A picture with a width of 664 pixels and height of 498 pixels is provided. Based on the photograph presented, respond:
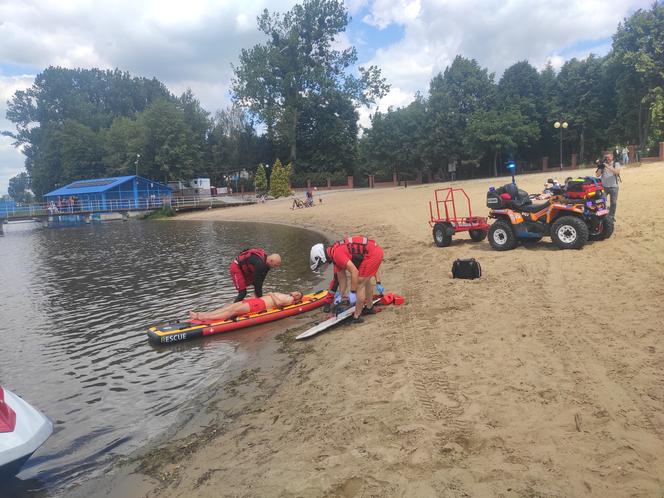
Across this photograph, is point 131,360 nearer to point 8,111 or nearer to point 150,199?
point 150,199

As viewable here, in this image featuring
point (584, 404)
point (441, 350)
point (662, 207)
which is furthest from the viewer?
point (662, 207)

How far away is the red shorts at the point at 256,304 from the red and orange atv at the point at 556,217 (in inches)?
228

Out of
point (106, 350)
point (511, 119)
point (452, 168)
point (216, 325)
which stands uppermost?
point (511, 119)

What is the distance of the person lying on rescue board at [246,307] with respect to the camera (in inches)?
343

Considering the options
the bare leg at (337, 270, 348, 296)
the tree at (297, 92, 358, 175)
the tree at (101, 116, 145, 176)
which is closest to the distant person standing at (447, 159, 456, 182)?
the tree at (297, 92, 358, 175)

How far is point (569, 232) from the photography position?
33.0 ft

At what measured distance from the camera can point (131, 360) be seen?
7.46 meters

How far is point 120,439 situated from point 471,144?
45.9 meters

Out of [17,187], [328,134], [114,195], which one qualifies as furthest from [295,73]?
[17,187]

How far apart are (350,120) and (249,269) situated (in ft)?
187

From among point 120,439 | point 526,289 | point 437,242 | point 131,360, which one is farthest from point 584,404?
point 437,242

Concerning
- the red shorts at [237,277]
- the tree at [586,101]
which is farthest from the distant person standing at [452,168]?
the red shorts at [237,277]

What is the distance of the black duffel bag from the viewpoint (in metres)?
8.94

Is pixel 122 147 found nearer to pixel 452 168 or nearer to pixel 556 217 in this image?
pixel 452 168
